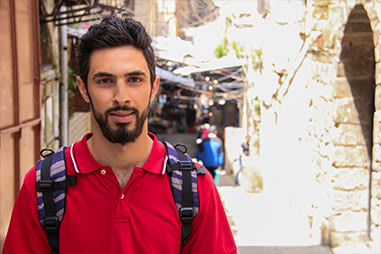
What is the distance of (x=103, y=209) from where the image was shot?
5.83ft

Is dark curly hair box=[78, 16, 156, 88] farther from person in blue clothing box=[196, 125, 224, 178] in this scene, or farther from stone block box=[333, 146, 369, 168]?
person in blue clothing box=[196, 125, 224, 178]

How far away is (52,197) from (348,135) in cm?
432

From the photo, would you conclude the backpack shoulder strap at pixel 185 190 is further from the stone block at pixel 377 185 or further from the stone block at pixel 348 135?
the stone block at pixel 348 135

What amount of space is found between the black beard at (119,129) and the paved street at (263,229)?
146 inches

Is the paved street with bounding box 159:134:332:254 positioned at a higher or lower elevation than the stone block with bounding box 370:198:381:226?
lower

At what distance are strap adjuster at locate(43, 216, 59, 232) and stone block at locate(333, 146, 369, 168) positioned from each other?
425 cm

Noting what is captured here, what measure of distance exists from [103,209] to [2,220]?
7.60ft

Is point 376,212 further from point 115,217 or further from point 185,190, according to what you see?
point 115,217

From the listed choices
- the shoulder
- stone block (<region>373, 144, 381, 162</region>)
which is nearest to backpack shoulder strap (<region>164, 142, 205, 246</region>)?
the shoulder

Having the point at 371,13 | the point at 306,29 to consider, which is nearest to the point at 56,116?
the point at 306,29

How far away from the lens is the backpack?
5.74 ft

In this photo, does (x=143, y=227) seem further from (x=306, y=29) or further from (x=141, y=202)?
(x=306, y=29)

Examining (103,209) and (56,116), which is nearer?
(103,209)

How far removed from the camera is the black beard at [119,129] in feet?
6.08
